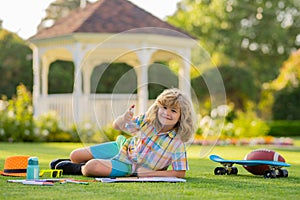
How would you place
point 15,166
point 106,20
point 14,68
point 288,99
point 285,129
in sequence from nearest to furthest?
1. point 15,166
2. point 106,20
3. point 285,129
4. point 288,99
5. point 14,68

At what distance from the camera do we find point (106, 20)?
607 inches

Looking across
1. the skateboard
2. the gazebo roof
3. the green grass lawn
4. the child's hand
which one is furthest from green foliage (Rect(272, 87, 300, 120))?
the child's hand

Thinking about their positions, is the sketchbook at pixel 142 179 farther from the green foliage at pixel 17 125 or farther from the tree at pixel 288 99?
the tree at pixel 288 99

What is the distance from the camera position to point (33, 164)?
5.16m

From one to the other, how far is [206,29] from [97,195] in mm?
33577

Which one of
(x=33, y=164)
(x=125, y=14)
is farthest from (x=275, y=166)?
(x=125, y=14)

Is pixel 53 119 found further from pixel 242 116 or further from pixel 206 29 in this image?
pixel 206 29

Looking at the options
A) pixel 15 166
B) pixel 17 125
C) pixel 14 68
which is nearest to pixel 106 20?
pixel 17 125

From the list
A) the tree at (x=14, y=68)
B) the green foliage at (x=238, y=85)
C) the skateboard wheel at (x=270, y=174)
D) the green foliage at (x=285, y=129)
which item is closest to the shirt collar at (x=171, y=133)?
the skateboard wheel at (x=270, y=174)

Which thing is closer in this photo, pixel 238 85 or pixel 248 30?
pixel 238 85

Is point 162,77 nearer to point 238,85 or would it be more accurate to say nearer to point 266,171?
point 266,171

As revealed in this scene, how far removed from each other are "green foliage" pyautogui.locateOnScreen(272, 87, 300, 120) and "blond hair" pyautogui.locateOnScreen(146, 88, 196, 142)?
2310cm

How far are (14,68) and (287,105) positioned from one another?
1238 cm

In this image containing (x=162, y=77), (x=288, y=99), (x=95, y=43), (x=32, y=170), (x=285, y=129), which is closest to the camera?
(x=32, y=170)
